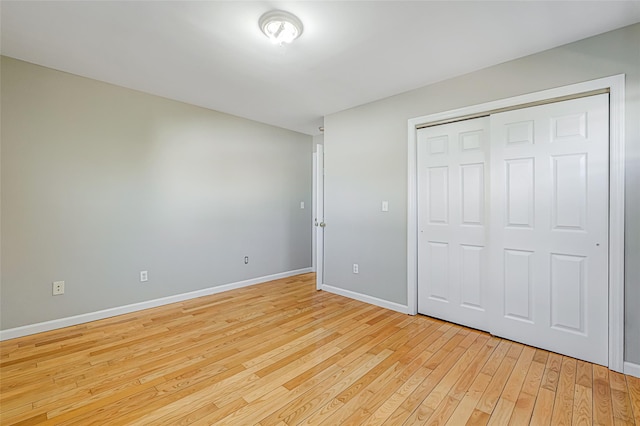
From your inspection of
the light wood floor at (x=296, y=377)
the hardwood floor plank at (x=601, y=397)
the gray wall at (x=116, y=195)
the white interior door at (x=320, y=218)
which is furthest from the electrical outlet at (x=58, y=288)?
the hardwood floor plank at (x=601, y=397)

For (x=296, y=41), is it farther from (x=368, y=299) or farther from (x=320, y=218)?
(x=368, y=299)

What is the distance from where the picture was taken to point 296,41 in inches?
85.6

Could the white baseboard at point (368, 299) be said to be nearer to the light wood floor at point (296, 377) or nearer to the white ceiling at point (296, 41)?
the light wood floor at point (296, 377)

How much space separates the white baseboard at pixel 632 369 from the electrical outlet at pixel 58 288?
4.72 m

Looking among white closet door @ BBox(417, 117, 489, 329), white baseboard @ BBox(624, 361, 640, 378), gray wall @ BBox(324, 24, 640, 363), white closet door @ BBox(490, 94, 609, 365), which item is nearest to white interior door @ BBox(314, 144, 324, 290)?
gray wall @ BBox(324, 24, 640, 363)

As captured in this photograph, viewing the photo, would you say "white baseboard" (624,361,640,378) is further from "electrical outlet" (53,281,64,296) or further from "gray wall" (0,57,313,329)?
"electrical outlet" (53,281,64,296)

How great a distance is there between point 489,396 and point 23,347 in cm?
358

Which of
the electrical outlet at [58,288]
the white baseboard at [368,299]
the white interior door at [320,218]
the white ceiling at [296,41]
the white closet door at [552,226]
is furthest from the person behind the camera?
the white interior door at [320,218]

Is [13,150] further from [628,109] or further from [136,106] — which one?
[628,109]

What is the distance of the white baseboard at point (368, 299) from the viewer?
124 inches

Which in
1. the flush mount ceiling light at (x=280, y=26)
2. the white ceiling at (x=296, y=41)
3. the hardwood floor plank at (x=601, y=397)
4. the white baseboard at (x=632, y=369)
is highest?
the white ceiling at (x=296, y=41)

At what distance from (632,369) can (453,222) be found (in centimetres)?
157

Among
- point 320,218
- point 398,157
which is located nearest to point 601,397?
point 398,157

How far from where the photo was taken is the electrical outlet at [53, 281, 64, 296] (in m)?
2.67
